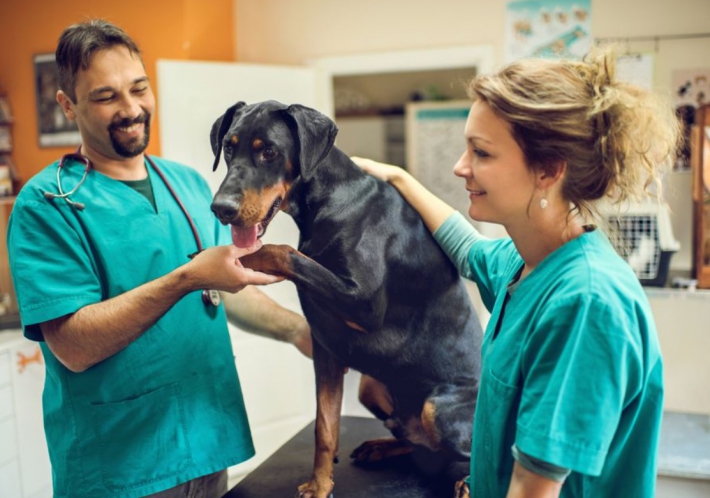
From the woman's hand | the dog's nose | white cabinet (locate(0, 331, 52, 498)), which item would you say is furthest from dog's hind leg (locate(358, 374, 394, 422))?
white cabinet (locate(0, 331, 52, 498))

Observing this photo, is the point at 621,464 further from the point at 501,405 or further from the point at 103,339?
the point at 103,339

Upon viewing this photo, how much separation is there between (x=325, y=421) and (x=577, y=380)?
0.63 meters

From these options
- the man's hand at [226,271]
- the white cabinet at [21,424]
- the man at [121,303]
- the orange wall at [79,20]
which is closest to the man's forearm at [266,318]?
the man at [121,303]

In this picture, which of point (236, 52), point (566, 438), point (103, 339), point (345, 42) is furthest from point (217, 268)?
point (345, 42)

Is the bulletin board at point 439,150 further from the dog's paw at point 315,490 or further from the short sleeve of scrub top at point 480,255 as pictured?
the dog's paw at point 315,490

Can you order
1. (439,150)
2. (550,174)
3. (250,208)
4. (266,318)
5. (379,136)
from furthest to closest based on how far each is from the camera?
1. (379,136)
2. (439,150)
3. (266,318)
4. (250,208)
5. (550,174)

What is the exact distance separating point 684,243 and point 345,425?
2.46m

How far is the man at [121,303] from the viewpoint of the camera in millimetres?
1312

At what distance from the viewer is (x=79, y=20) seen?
319 cm

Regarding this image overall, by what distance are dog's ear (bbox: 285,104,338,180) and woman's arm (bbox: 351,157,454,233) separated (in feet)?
0.59

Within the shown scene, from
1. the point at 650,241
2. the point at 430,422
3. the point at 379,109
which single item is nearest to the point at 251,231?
the point at 430,422

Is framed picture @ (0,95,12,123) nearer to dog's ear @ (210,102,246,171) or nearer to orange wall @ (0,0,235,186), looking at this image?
orange wall @ (0,0,235,186)

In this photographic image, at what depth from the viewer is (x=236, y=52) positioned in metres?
3.38

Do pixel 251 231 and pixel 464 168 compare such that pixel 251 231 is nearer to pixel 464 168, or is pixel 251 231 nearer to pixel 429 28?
pixel 464 168
